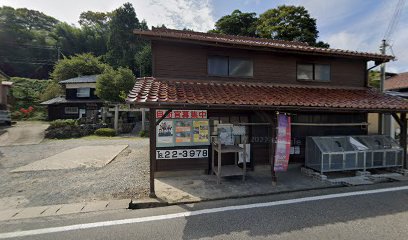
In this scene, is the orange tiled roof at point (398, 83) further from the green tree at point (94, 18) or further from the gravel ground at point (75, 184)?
the green tree at point (94, 18)

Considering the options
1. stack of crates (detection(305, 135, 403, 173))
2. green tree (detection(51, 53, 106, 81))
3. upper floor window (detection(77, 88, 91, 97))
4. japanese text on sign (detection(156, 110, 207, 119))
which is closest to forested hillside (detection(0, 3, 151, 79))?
green tree (detection(51, 53, 106, 81))

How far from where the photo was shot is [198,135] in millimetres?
8117

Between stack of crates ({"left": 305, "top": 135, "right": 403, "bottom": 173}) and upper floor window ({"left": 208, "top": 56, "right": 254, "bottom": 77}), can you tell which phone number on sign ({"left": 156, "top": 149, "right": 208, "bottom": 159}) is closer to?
upper floor window ({"left": 208, "top": 56, "right": 254, "bottom": 77})

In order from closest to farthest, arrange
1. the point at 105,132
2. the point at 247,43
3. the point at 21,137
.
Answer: the point at 247,43 → the point at 21,137 → the point at 105,132

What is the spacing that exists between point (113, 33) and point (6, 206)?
41882 mm

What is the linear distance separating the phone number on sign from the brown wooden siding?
2987mm

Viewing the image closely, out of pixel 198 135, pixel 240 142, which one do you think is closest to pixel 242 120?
pixel 240 142

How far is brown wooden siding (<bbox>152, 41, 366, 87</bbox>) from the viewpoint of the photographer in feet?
26.8

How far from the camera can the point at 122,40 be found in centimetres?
4028

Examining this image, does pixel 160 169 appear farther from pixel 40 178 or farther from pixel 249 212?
pixel 40 178

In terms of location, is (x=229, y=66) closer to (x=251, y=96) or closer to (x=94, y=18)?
(x=251, y=96)

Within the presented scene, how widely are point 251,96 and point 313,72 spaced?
15.1 feet

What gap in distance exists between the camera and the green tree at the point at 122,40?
3969 cm

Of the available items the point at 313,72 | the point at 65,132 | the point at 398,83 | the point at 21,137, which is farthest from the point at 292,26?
the point at 21,137
